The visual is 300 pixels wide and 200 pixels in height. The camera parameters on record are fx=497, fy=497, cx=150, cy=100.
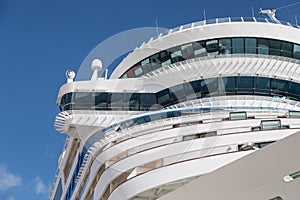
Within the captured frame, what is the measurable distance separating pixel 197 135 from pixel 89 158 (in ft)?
13.7

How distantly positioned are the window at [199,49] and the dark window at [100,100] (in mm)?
3661

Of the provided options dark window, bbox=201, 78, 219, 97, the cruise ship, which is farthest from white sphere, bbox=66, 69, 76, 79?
dark window, bbox=201, 78, 219, 97

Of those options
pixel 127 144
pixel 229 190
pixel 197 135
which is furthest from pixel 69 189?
pixel 229 190

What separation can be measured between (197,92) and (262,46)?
317 cm

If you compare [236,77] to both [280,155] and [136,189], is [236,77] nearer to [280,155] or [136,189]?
[136,189]

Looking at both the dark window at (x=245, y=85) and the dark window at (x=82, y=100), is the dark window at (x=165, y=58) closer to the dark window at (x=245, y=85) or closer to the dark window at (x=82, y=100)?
the dark window at (x=245, y=85)

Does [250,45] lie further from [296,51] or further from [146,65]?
[146,65]

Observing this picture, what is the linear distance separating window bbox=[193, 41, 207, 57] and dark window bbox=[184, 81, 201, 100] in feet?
4.15

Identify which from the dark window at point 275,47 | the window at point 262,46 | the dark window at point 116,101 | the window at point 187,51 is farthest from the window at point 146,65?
the dark window at point 275,47

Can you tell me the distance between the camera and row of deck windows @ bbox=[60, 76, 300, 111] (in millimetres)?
16969

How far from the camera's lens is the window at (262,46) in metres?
18.0

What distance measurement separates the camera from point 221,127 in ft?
44.3

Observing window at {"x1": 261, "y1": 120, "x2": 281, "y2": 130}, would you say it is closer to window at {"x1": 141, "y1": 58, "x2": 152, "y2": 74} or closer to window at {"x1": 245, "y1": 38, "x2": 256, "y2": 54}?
window at {"x1": 245, "y1": 38, "x2": 256, "y2": 54}

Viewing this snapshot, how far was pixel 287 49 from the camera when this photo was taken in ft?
60.3
